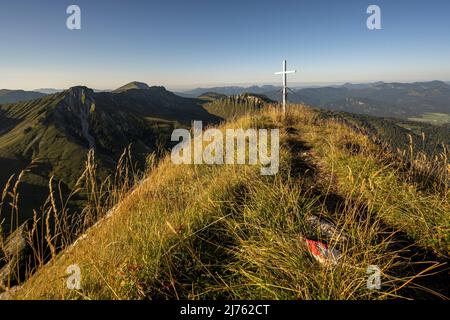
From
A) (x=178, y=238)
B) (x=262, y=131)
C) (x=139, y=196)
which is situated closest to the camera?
(x=178, y=238)

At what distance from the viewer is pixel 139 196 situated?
5.45m

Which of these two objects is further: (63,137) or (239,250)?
(63,137)

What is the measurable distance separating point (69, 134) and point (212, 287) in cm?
17033

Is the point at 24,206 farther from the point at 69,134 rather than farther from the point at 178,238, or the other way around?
the point at 178,238

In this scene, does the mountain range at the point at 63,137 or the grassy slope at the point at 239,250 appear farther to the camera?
the mountain range at the point at 63,137

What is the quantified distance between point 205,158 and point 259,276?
6126mm

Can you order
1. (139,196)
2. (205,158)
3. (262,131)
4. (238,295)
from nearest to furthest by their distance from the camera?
(238,295) → (139,196) → (205,158) → (262,131)

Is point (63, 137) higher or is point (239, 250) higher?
point (63, 137)

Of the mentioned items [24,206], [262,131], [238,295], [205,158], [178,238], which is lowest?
[24,206]

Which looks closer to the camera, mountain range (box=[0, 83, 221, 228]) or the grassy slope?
the grassy slope

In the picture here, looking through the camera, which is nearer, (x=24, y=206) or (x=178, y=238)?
(x=178, y=238)

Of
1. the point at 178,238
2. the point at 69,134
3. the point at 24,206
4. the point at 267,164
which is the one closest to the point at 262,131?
the point at 267,164

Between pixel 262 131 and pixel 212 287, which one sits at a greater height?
pixel 262 131
